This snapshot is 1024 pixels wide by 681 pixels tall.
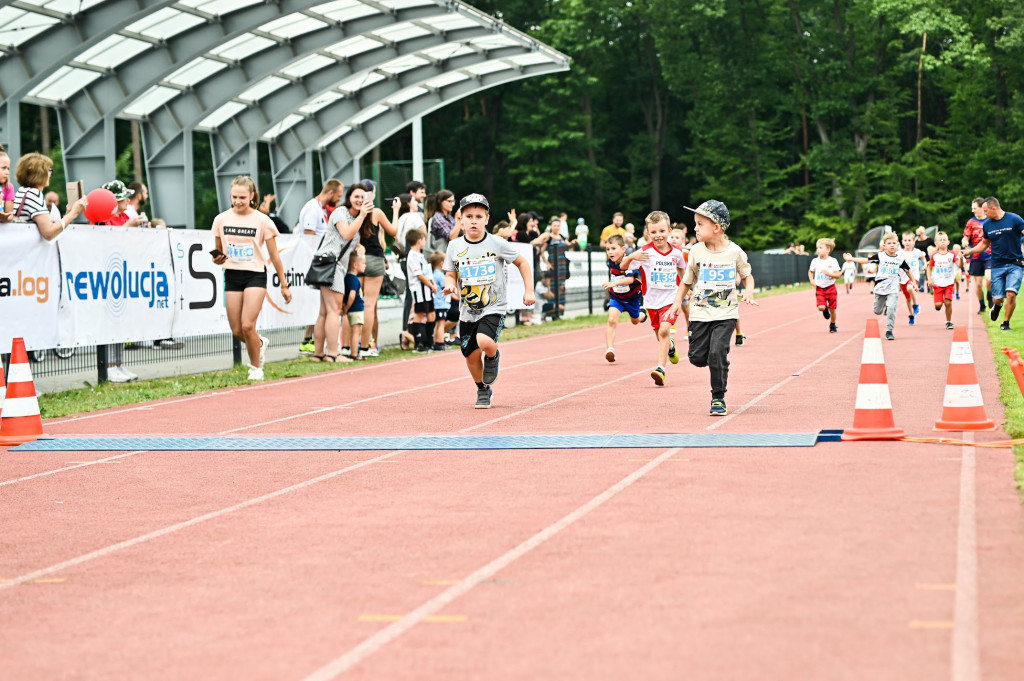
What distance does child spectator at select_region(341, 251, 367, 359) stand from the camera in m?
17.5

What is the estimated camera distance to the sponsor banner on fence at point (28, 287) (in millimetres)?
12641

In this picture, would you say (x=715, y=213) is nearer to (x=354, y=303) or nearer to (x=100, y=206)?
(x=100, y=206)

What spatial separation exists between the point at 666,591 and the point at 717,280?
6238 mm

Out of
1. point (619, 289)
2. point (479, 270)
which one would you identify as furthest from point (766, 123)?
point (479, 270)

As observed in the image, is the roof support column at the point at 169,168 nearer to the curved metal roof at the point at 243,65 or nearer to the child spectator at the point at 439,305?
the curved metal roof at the point at 243,65

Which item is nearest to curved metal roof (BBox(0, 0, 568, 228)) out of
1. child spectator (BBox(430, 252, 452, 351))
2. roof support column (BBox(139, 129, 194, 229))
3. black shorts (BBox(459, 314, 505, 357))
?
roof support column (BBox(139, 129, 194, 229))

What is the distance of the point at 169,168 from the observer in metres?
25.8

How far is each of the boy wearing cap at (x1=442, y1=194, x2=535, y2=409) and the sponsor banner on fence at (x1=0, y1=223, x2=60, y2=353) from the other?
411 centimetres

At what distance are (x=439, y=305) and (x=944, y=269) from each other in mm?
9418

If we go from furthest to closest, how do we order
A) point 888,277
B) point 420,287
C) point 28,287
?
point 888,277 → point 420,287 → point 28,287

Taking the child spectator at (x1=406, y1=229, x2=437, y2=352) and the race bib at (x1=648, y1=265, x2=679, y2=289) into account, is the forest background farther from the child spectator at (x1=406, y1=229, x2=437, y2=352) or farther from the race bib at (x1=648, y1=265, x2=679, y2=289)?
the race bib at (x1=648, y1=265, x2=679, y2=289)

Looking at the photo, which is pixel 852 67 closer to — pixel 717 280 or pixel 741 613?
pixel 717 280

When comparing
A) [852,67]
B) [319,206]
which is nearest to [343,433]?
[319,206]

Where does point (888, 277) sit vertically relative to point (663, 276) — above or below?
below
